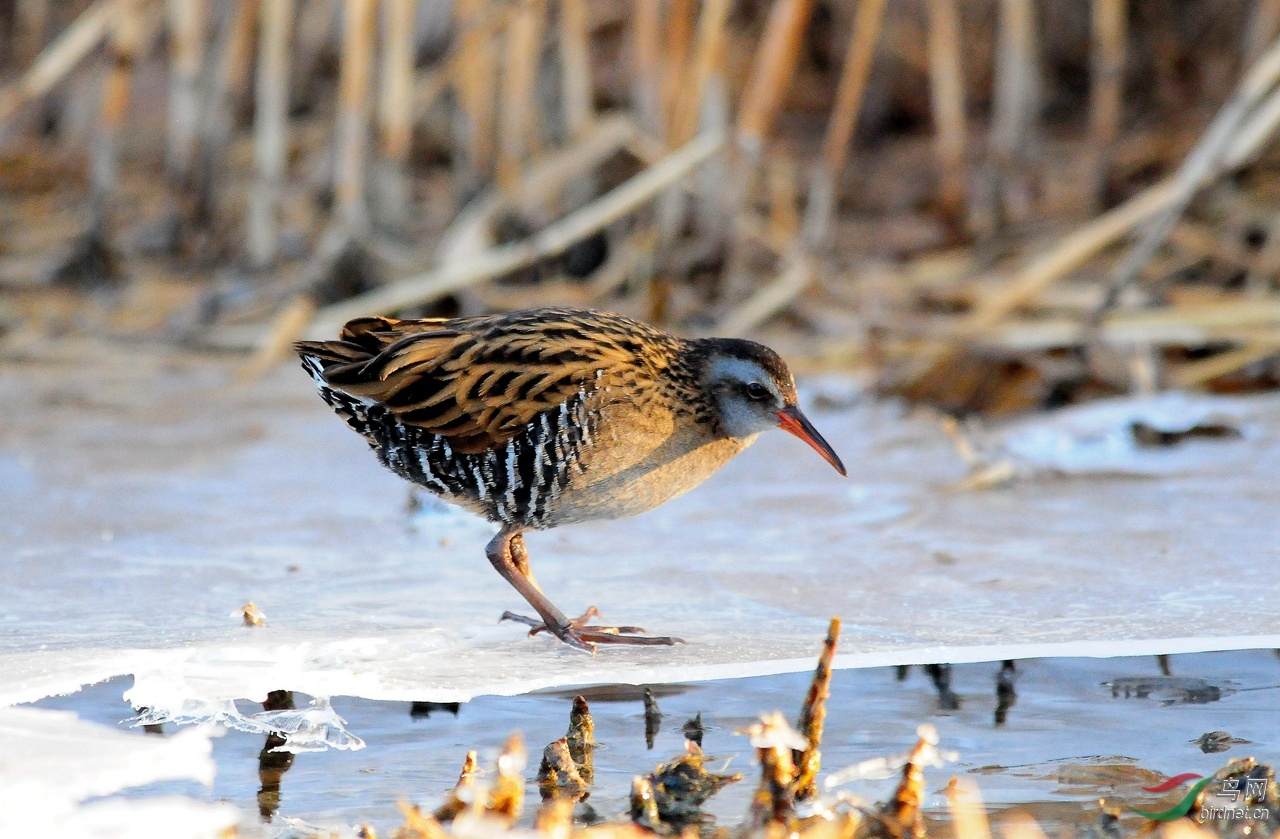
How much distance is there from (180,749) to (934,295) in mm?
4345

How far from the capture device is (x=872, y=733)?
2680mm

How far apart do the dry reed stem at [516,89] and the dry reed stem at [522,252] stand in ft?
1.59

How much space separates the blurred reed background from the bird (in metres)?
1.85

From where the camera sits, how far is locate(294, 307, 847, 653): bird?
3139mm

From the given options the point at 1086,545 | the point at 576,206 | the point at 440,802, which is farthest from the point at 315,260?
the point at 440,802

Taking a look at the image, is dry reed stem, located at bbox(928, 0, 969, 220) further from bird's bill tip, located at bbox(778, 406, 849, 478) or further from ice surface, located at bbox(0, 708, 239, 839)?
ice surface, located at bbox(0, 708, 239, 839)

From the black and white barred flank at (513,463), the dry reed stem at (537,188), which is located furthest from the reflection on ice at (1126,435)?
the dry reed stem at (537,188)

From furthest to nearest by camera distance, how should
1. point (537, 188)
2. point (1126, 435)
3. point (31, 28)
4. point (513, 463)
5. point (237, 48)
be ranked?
point (31, 28) < point (237, 48) < point (537, 188) < point (1126, 435) < point (513, 463)

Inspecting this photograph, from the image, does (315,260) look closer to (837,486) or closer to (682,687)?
(837,486)

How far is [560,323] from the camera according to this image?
334 cm

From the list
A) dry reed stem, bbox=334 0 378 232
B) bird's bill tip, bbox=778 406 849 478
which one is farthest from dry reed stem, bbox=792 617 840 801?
dry reed stem, bbox=334 0 378 232

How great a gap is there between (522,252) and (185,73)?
1755mm

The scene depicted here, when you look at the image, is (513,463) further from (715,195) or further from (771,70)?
(715,195)

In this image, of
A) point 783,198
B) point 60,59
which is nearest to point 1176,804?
point 60,59
